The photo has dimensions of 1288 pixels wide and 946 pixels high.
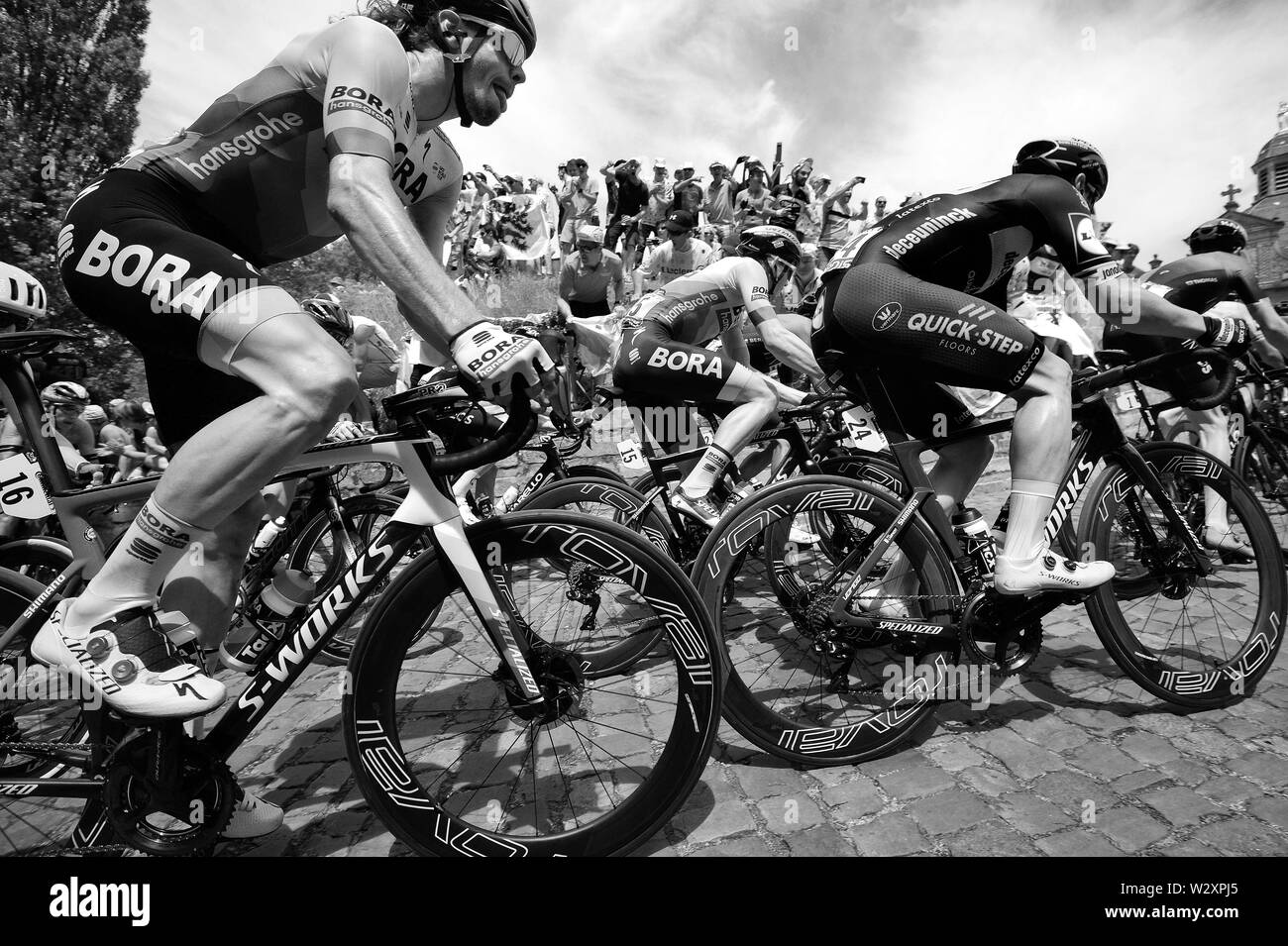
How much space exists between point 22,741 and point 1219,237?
7.62 meters

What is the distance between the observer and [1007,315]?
255cm

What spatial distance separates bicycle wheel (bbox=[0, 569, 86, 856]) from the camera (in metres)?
2.14

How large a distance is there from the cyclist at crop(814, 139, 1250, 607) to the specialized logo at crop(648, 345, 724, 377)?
47.4 inches

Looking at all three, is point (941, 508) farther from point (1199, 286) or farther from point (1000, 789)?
point (1199, 286)

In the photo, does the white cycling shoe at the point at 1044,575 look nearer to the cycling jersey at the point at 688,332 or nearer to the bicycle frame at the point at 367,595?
the bicycle frame at the point at 367,595

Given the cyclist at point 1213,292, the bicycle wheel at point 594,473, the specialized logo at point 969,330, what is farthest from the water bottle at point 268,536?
the cyclist at point 1213,292

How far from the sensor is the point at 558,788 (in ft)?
7.78

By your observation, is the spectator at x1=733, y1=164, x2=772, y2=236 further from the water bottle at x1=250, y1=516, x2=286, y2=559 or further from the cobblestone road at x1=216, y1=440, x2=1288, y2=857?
the cobblestone road at x1=216, y1=440, x2=1288, y2=857

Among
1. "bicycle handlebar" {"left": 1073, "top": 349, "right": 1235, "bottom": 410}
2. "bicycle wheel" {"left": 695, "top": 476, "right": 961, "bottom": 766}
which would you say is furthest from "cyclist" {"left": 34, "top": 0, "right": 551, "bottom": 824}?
"bicycle handlebar" {"left": 1073, "top": 349, "right": 1235, "bottom": 410}

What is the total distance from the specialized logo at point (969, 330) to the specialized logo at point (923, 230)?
1.10 ft

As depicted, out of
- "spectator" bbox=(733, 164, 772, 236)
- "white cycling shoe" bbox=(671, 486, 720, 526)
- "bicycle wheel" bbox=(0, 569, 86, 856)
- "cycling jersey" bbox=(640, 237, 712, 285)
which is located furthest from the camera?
"spectator" bbox=(733, 164, 772, 236)
